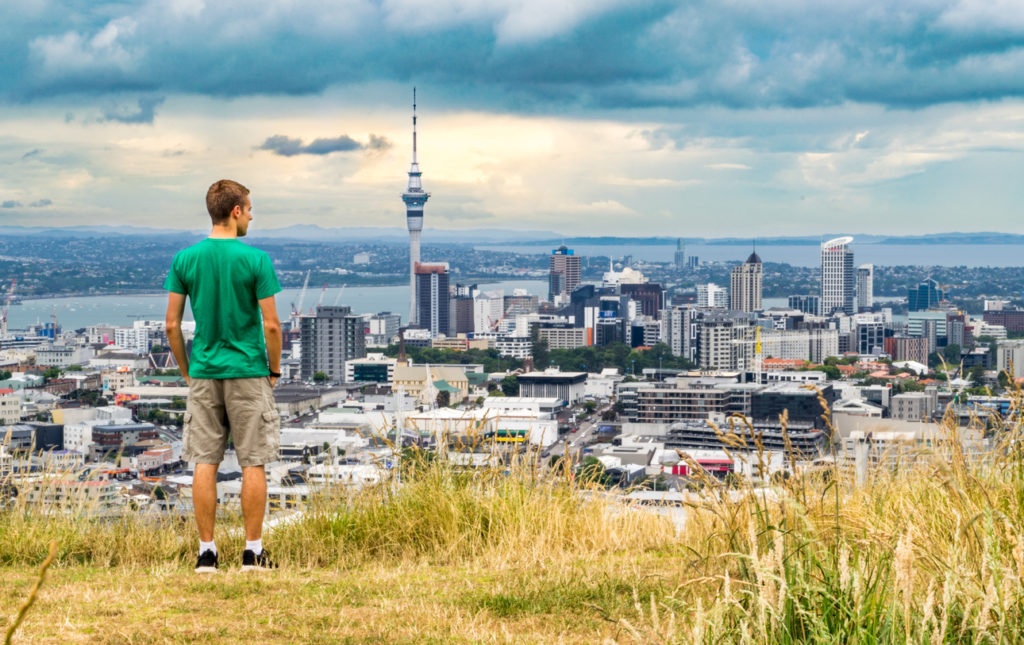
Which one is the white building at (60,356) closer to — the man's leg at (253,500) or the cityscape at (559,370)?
the cityscape at (559,370)

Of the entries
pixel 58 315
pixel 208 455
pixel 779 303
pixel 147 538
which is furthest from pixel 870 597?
pixel 779 303

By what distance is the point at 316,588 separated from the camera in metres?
2.05

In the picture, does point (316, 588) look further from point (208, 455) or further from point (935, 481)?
point (935, 481)

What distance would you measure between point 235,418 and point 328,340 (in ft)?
169

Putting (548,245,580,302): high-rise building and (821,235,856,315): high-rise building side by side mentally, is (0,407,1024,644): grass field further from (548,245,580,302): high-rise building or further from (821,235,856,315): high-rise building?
(548,245,580,302): high-rise building

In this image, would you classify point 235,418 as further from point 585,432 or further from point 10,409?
point 10,409

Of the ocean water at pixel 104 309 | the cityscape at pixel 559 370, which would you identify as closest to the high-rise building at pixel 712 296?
the cityscape at pixel 559 370

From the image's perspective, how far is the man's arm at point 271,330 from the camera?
7.44ft

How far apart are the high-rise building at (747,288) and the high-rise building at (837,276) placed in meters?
5.87

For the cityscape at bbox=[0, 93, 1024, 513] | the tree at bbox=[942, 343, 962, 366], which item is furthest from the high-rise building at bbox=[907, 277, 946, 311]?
the tree at bbox=[942, 343, 962, 366]

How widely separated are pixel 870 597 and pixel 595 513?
1257 millimetres

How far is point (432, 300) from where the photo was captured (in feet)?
260

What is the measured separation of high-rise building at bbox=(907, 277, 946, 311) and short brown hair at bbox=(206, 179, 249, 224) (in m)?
79.3

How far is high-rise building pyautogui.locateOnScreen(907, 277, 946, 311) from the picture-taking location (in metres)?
77.4
